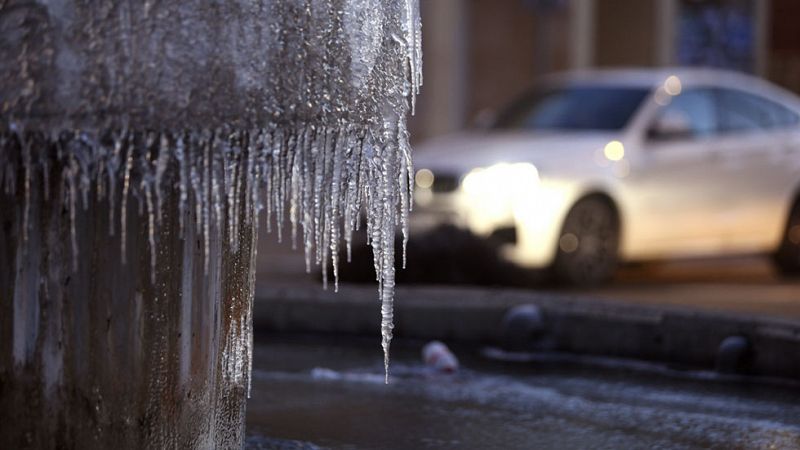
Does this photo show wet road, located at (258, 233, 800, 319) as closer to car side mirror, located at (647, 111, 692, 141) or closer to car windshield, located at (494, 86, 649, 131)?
car side mirror, located at (647, 111, 692, 141)

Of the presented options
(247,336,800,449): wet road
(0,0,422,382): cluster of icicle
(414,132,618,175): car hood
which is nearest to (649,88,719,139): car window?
(414,132,618,175): car hood

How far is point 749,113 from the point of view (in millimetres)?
13297

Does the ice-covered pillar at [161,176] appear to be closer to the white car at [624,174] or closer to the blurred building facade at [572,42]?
the white car at [624,174]

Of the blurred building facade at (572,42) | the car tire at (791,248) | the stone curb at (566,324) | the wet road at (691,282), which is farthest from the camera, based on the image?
the blurred building facade at (572,42)

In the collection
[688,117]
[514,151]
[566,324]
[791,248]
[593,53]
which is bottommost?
[566,324]

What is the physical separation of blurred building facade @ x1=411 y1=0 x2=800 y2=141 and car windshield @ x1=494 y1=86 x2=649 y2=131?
7.52 meters

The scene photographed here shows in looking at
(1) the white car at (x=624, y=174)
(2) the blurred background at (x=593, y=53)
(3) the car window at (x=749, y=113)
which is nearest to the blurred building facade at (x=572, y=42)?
(2) the blurred background at (x=593, y=53)

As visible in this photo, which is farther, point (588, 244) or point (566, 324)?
point (588, 244)

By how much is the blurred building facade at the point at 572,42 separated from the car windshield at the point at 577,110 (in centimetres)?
752

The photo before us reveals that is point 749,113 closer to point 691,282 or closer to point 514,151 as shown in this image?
point 691,282

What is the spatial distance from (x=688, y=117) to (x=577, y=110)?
844 mm

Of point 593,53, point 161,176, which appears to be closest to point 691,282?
point 161,176

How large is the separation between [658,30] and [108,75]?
2046 centimetres

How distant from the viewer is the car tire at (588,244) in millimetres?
11664
